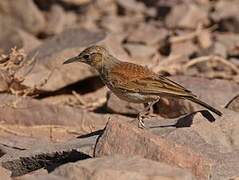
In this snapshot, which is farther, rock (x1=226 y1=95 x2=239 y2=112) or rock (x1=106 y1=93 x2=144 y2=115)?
rock (x1=106 y1=93 x2=144 y2=115)

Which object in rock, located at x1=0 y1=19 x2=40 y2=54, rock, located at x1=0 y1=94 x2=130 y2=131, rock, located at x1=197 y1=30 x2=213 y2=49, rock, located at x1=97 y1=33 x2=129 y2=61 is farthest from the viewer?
rock, located at x1=197 y1=30 x2=213 y2=49

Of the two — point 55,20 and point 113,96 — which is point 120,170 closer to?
point 113,96

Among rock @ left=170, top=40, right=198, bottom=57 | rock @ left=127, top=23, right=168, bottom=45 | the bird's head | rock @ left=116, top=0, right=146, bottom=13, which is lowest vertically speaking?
the bird's head

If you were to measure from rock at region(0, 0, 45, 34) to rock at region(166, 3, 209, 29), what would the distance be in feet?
7.03

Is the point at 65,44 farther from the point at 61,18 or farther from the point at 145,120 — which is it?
the point at 61,18

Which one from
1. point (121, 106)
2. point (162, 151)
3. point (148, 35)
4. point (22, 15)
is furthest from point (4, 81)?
point (22, 15)

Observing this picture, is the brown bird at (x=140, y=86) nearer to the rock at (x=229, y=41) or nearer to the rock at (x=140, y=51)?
the rock at (x=140, y=51)

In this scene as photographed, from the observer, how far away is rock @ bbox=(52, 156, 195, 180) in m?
5.21

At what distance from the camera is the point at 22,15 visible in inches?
515

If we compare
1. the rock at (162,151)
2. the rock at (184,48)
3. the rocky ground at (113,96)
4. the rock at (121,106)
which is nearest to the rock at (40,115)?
the rocky ground at (113,96)

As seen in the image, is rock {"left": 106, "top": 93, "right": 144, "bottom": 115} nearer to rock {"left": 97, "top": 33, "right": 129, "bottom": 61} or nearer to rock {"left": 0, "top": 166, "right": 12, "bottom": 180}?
rock {"left": 97, "top": 33, "right": 129, "bottom": 61}

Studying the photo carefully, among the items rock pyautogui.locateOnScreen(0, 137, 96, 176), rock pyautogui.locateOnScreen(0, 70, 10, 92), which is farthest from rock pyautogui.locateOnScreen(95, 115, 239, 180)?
rock pyautogui.locateOnScreen(0, 70, 10, 92)

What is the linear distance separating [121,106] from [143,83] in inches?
71.2

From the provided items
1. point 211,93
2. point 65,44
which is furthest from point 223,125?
point 65,44
